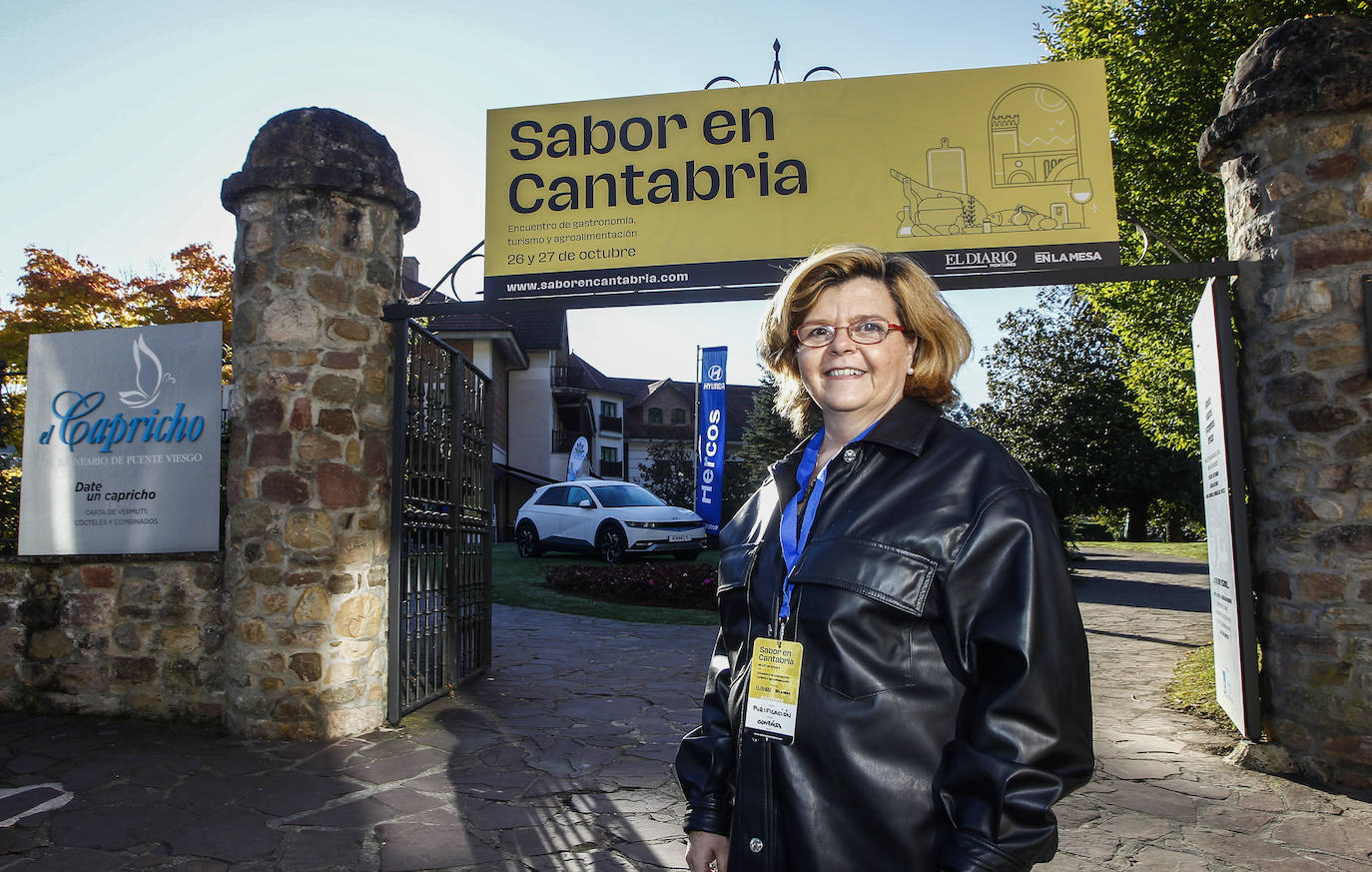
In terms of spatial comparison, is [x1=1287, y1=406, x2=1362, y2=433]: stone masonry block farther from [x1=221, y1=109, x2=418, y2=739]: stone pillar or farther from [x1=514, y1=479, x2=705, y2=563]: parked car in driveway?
[x1=514, y1=479, x2=705, y2=563]: parked car in driveway

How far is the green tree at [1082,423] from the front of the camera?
31.2m

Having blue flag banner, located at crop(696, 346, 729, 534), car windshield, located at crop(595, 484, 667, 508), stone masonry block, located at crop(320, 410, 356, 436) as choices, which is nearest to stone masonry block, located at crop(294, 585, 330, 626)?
stone masonry block, located at crop(320, 410, 356, 436)

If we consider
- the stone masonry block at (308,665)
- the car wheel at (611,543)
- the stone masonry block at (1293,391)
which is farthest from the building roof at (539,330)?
the stone masonry block at (1293,391)

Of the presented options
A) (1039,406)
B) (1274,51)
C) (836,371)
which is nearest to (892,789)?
(836,371)

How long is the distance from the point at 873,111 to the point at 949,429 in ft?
16.5

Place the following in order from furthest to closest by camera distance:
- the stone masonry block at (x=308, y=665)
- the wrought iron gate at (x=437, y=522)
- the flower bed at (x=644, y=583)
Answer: the flower bed at (x=644, y=583) < the wrought iron gate at (x=437, y=522) < the stone masonry block at (x=308, y=665)

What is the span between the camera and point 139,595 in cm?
607

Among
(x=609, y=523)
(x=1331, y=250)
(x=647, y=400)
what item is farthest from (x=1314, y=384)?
(x=647, y=400)

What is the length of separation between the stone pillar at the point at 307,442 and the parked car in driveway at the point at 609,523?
10.8 metres

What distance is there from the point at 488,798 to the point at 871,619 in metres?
3.62

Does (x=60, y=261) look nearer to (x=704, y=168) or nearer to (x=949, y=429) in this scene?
(x=704, y=168)

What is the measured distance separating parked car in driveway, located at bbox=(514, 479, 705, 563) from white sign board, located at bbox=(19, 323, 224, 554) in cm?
1091

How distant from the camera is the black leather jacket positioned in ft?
4.91

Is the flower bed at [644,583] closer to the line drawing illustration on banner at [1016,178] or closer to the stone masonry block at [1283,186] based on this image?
the line drawing illustration on banner at [1016,178]
